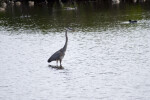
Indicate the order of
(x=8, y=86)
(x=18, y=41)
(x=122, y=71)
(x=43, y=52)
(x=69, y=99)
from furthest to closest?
1. (x=18, y=41)
2. (x=43, y=52)
3. (x=122, y=71)
4. (x=8, y=86)
5. (x=69, y=99)

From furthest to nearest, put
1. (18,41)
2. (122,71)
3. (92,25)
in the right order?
(92,25) → (18,41) → (122,71)

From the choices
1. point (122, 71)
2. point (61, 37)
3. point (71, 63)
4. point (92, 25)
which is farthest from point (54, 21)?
point (122, 71)

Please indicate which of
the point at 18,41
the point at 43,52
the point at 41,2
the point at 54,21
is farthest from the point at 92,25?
the point at 41,2

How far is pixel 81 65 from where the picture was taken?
1792 cm

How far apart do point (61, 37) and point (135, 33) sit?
191 inches

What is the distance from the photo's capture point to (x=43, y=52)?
21984 mm

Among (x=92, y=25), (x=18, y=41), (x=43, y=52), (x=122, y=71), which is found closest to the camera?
(x=122, y=71)

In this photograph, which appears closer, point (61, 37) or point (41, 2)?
point (61, 37)

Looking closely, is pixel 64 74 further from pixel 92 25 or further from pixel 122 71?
pixel 92 25

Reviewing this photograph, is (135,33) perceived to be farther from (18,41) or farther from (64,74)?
(64,74)

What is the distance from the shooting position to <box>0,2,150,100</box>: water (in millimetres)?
13695

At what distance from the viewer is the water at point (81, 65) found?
13695 millimetres

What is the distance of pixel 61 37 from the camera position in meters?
28.1

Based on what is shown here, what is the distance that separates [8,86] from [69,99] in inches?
119
